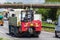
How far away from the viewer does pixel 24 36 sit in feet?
103

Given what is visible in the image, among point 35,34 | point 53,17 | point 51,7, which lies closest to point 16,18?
point 35,34

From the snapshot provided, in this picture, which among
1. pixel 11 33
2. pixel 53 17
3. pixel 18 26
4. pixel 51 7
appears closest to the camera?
pixel 18 26

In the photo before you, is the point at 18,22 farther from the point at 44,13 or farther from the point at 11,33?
the point at 44,13

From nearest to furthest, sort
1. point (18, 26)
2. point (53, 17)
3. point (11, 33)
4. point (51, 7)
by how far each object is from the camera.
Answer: point (18, 26)
point (11, 33)
point (53, 17)
point (51, 7)

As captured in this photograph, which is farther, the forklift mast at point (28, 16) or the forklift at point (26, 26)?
the forklift mast at point (28, 16)

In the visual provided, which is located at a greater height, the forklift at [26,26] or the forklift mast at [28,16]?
the forklift mast at [28,16]

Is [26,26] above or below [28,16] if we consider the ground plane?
below

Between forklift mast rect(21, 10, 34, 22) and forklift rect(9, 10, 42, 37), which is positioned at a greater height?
forklift mast rect(21, 10, 34, 22)

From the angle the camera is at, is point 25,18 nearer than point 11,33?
Yes

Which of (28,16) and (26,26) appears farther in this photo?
(28,16)

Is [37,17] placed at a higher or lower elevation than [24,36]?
higher

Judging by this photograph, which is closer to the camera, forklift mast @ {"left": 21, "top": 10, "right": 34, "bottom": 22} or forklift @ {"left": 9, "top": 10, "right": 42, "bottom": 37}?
forklift @ {"left": 9, "top": 10, "right": 42, "bottom": 37}

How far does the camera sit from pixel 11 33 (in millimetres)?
33906

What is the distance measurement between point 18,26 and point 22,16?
5.40ft
